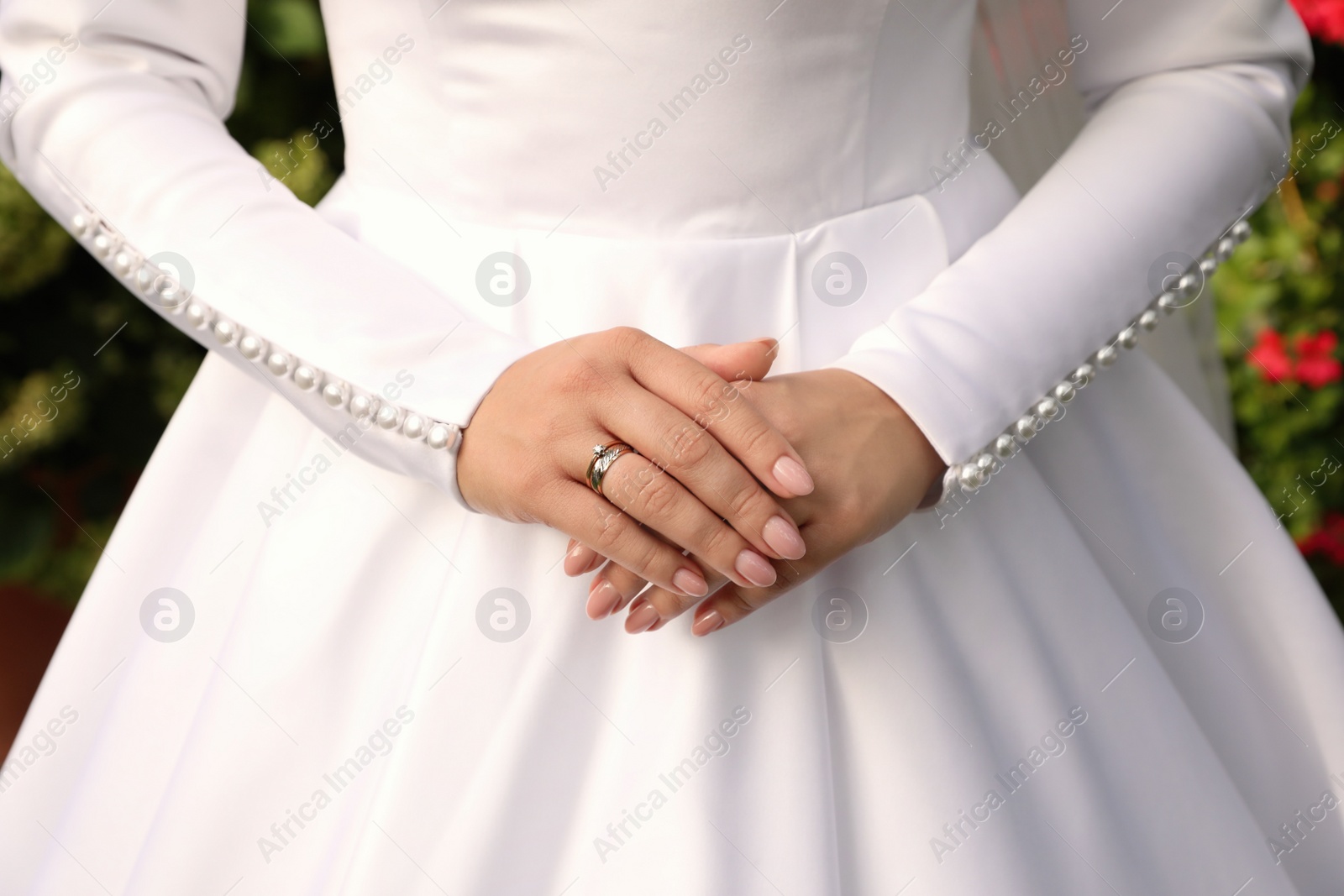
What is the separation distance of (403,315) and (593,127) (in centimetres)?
20

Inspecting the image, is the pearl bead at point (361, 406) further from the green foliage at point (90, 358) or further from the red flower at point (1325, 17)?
the red flower at point (1325, 17)

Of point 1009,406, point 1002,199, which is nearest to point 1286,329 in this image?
point 1002,199

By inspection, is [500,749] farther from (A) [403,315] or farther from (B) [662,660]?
(A) [403,315]

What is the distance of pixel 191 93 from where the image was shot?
890 mm

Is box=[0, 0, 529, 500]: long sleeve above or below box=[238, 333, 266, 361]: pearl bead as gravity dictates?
above

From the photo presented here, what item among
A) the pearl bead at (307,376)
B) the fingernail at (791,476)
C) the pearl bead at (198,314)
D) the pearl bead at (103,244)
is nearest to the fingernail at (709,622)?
the fingernail at (791,476)

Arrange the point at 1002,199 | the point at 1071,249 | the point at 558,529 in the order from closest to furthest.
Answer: the point at 558,529 → the point at 1071,249 → the point at 1002,199

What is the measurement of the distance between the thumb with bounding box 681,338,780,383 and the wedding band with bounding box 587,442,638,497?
82 millimetres

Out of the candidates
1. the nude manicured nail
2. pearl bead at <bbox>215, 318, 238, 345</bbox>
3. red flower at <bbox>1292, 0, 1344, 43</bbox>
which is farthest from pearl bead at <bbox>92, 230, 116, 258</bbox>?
red flower at <bbox>1292, 0, 1344, 43</bbox>

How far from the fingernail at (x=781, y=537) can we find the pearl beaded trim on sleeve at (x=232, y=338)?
0.75ft

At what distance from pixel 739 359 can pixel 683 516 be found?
115mm

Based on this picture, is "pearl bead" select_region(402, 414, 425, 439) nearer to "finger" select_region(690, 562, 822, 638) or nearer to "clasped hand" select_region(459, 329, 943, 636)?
"clasped hand" select_region(459, 329, 943, 636)

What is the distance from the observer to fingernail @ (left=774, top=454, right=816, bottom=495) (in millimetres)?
658

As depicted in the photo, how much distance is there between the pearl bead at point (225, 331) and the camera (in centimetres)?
78
